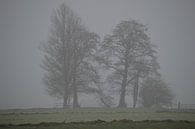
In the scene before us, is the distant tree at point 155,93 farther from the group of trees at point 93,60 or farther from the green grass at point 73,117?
the green grass at point 73,117

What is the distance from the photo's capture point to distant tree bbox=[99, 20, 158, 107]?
41.8 metres

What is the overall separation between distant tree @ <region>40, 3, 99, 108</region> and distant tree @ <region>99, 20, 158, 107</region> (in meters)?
2.61

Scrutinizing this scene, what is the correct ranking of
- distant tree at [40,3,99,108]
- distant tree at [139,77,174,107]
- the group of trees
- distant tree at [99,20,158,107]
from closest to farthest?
distant tree at [40,3,99,108] → the group of trees → distant tree at [99,20,158,107] → distant tree at [139,77,174,107]

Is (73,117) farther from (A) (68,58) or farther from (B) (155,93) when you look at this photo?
(B) (155,93)

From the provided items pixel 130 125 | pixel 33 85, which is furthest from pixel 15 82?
pixel 130 125

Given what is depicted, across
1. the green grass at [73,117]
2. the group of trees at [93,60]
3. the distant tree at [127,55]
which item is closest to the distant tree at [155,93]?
the group of trees at [93,60]

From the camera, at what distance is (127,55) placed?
4262 centimetres

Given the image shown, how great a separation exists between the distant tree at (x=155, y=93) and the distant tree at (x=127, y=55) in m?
1.75

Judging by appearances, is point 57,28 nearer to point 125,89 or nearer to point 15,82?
point 125,89

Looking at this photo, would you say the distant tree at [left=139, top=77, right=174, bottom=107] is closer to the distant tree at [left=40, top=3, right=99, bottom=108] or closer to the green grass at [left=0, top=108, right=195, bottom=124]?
the distant tree at [left=40, top=3, right=99, bottom=108]

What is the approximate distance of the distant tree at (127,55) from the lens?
41844 millimetres

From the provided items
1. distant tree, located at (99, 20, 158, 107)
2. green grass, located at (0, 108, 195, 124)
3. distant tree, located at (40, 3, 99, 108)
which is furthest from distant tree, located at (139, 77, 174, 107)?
green grass, located at (0, 108, 195, 124)

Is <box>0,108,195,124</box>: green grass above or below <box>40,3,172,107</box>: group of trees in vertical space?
below

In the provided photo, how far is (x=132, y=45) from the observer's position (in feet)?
140
